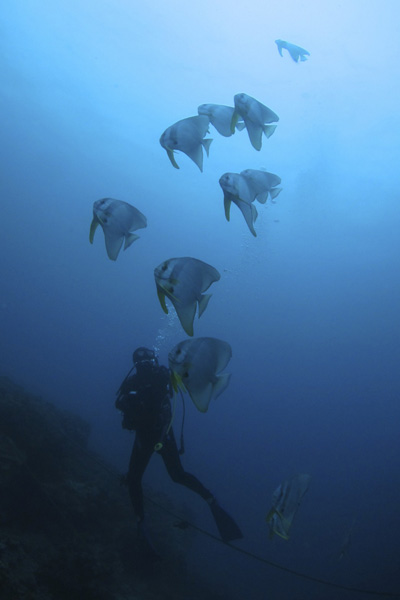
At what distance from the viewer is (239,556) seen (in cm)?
1552

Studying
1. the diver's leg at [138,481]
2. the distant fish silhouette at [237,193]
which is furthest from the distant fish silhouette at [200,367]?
the diver's leg at [138,481]

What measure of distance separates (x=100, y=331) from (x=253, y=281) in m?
50.8

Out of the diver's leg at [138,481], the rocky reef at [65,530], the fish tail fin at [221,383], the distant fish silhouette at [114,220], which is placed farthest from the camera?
the diver's leg at [138,481]

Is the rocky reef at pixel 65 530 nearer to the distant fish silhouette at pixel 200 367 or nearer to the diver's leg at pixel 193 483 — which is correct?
the diver's leg at pixel 193 483

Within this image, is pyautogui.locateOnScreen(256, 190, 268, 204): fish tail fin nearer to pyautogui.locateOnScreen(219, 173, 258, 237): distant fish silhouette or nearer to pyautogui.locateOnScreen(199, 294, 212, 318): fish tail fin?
pyautogui.locateOnScreen(219, 173, 258, 237): distant fish silhouette

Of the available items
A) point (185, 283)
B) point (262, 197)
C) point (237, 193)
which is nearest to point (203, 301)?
point (185, 283)

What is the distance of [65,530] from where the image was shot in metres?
5.65

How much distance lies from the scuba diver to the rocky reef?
996mm

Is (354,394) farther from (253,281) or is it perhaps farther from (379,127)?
(379,127)

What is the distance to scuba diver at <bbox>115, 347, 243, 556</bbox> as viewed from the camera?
15.9 ft

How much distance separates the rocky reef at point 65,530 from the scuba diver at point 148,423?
996 mm

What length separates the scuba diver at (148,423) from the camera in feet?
15.9

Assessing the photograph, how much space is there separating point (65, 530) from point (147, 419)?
2696 millimetres

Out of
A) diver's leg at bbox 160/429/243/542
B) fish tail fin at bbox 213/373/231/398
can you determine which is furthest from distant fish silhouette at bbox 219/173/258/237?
diver's leg at bbox 160/429/243/542
